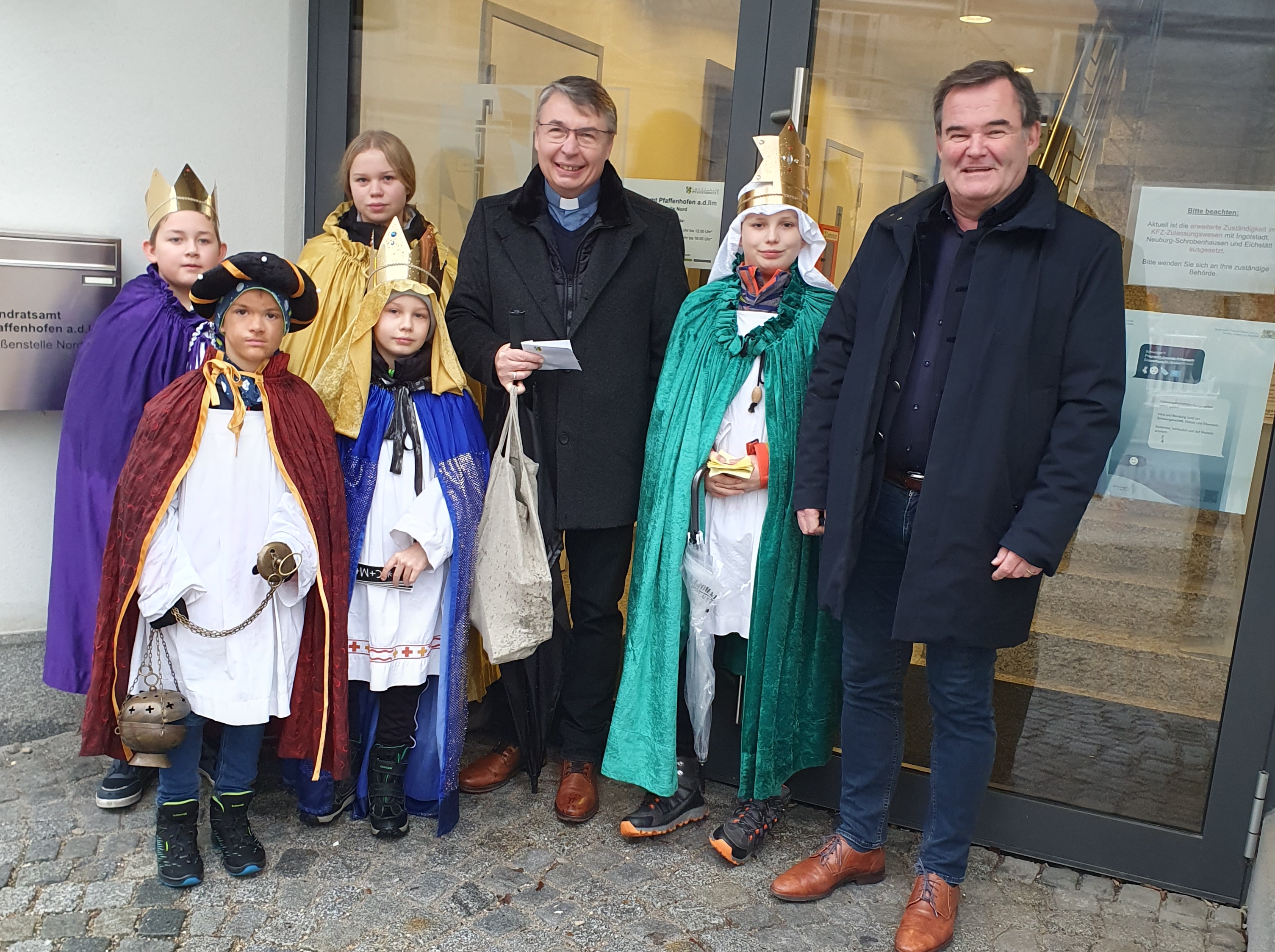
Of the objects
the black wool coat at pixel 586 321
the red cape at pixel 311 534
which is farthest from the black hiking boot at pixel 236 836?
the black wool coat at pixel 586 321

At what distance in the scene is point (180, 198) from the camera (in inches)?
134

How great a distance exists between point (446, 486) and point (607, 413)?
551 mm

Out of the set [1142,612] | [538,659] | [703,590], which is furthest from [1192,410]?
[538,659]

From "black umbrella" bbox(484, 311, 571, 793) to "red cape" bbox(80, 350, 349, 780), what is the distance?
602 mm

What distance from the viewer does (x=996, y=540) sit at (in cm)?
273

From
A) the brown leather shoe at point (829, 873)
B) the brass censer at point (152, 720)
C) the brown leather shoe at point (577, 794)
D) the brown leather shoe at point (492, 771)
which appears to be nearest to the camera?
the brass censer at point (152, 720)

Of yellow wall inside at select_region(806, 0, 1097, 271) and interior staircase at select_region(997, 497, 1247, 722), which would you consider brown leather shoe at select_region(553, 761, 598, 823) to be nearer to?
interior staircase at select_region(997, 497, 1247, 722)

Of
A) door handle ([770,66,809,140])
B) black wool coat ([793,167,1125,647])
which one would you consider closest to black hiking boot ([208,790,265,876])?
black wool coat ([793,167,1125,647])

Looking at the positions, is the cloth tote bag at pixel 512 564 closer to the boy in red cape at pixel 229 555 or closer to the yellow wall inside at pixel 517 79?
the boy in red cape at pixel 229 555

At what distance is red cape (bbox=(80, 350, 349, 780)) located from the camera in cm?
289

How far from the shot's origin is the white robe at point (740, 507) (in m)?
3.27

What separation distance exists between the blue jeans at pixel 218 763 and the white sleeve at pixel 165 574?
0.33 meters

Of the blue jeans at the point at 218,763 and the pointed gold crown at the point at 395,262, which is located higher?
the pointed gold crown at the point at 395,262

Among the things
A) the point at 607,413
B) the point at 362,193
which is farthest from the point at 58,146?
the point at 607,413
